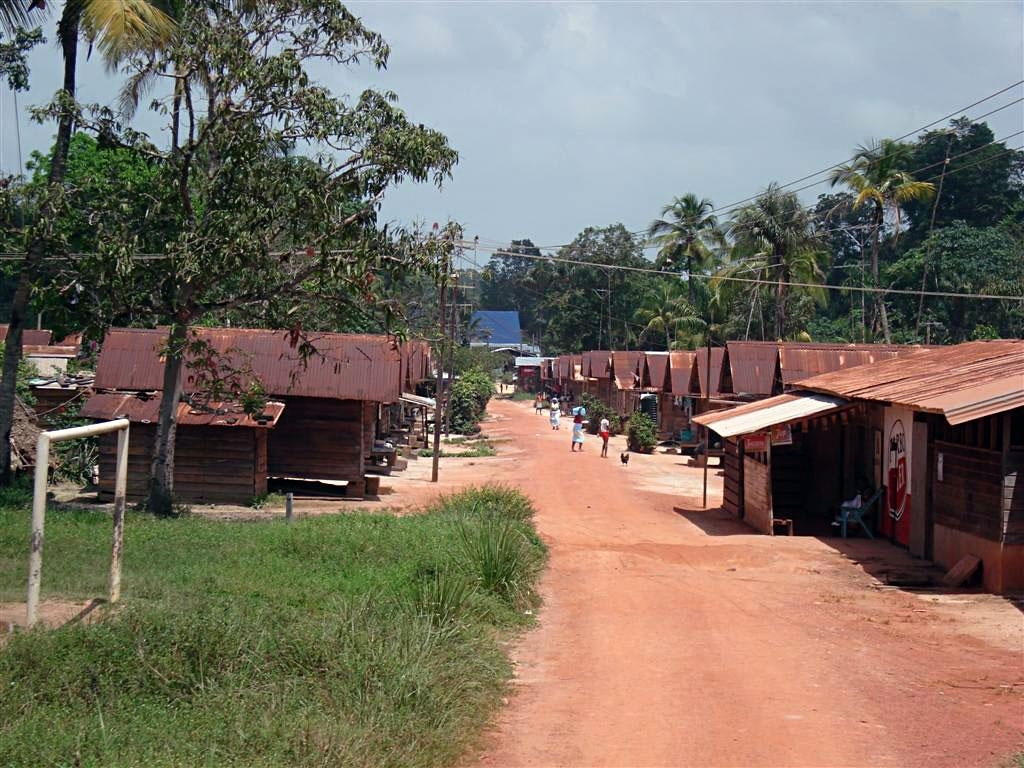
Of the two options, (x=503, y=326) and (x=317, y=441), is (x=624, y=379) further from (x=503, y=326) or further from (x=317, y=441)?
(x=503, y=326)

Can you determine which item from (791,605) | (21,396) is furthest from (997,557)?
(21,396)

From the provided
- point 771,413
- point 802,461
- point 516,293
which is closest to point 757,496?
point 771,413

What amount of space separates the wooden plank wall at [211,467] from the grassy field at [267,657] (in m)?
10.6

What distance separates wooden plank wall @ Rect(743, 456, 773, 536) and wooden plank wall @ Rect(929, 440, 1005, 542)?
166 inches

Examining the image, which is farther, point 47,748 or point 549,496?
point 549,496

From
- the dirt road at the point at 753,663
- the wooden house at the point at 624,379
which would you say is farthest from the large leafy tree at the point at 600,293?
the dirt road at the point at 753,663

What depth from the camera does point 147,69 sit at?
1822 centimetres

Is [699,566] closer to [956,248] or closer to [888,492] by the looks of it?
[888,492]

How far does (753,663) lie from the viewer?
1084cm

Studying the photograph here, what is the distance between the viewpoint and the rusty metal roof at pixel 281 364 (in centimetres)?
2525

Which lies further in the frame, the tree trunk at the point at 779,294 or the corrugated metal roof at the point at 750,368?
the tree trunk at the point at 779,294

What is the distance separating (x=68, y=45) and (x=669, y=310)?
5056 cm

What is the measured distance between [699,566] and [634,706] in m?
8.24

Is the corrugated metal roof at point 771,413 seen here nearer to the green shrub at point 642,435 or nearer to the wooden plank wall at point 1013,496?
the wooden plank wall at point 1013,496
